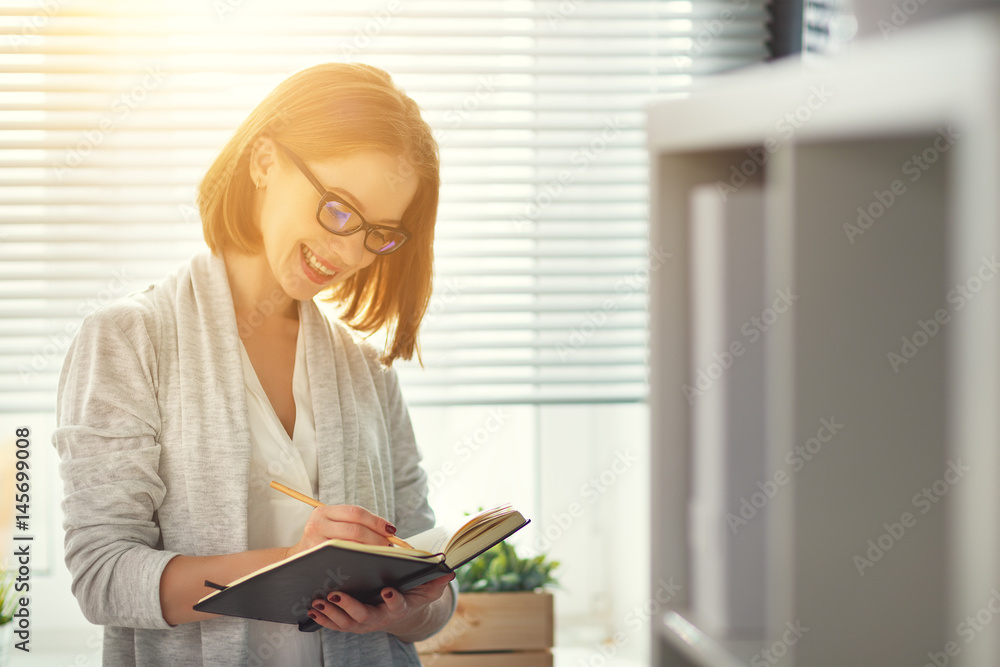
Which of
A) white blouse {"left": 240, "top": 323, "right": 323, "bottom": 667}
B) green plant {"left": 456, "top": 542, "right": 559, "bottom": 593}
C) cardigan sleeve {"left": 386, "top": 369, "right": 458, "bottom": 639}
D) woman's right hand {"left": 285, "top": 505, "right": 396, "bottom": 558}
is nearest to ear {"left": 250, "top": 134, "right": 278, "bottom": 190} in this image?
white blouse {"left": 240, "top": 323, "right": 323, "bottom": 667}

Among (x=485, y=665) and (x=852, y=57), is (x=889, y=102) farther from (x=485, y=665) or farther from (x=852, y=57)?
(x=485, y=665)

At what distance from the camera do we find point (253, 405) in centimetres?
122

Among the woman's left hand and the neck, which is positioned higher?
the neck

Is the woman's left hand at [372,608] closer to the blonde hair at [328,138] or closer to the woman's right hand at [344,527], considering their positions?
the woman's right hand at [344,527]

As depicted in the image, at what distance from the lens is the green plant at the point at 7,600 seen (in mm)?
1423

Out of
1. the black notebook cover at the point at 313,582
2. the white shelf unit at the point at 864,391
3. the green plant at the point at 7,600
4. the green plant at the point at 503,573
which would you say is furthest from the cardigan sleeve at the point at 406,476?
the green plant at the point at 7,600

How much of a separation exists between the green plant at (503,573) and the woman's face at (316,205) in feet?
2.92

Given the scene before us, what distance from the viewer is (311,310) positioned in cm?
136

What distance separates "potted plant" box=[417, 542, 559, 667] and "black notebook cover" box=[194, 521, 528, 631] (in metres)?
0.72

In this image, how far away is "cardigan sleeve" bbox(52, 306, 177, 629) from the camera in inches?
40.9

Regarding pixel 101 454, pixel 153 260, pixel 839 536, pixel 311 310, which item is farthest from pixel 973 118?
pixel 153 260

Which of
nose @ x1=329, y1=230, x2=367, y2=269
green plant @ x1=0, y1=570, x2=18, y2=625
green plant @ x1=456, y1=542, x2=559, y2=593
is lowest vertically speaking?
green plant @ x1=456, y1=542, x2=559, y2=593

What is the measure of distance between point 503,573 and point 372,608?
2.54 ft

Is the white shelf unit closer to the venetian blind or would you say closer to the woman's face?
the venetian blind
